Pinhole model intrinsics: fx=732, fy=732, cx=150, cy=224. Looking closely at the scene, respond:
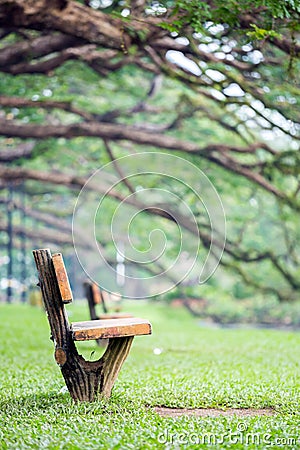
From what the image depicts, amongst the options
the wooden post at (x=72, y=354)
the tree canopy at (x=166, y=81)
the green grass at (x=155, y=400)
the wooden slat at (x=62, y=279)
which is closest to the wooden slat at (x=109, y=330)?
the wooden post at (x=72, y=354)

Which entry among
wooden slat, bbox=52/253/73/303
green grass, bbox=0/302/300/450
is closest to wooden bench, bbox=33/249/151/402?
wooden slat, bbox=52/253/73/303

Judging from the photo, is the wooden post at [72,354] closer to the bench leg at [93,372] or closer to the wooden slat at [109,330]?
the bench leg at [93,372]

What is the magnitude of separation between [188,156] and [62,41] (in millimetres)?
5255

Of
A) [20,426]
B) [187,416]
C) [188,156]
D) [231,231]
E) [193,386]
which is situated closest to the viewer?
[20,426]

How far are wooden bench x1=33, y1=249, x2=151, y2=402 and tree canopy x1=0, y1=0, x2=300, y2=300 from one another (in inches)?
111

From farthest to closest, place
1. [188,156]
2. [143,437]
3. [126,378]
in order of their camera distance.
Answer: [188,156]
[126,378]
[143,437]

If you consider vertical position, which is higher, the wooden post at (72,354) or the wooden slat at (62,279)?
the wooden slat at (62,279)

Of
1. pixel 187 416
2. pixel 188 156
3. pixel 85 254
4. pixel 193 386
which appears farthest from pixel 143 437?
pixel 85 254

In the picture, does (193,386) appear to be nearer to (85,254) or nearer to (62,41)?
(62,41)

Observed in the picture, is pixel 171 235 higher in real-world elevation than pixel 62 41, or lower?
lower

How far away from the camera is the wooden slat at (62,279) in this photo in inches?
184

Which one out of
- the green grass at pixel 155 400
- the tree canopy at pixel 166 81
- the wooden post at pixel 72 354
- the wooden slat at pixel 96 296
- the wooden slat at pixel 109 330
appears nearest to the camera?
the green grass at pixel 155 400

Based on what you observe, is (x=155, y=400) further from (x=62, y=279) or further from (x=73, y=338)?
(x=62, y=279)

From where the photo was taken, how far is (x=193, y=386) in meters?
5.80
